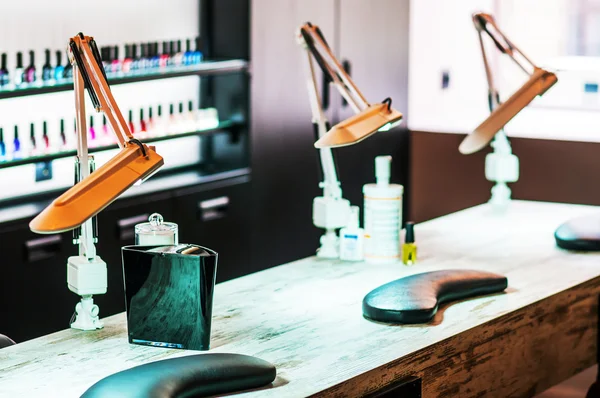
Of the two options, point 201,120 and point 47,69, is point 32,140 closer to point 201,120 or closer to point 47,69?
point 47,69

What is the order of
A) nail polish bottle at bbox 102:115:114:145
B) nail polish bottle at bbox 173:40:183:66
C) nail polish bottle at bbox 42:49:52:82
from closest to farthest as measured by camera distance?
nail polish bottle at bbox 42:49:52:82, nail polish bottle at bbox 102:115:114:145, nail polish bottle at bbox 173:40:183:66

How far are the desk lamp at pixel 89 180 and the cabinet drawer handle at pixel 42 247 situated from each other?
60.5 inches

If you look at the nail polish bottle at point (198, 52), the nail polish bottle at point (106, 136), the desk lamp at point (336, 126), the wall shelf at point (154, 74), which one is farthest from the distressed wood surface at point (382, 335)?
the nail polish bottle at point (198, 52)

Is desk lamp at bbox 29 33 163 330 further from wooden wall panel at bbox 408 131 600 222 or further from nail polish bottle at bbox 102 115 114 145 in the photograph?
wooden wall panel at bbox 408 131 600 222

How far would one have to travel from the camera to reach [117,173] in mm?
1928

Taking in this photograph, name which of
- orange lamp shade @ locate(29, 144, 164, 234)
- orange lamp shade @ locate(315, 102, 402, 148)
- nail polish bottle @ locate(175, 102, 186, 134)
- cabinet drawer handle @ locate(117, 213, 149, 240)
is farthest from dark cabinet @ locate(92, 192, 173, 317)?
orange lamp shade @ locate(29, 144, 164, 234)

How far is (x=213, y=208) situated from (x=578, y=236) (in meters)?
1.91

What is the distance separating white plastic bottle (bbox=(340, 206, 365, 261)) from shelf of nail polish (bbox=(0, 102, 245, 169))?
1.14 meters

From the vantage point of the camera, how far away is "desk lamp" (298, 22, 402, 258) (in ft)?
8.04

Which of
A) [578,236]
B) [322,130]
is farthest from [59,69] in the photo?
[578,236]

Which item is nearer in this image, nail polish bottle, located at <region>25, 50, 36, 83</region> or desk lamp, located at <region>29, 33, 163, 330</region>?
desk lamp, located at <region>29, 33, 163, 330</region>

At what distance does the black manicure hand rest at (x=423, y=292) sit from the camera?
235cm

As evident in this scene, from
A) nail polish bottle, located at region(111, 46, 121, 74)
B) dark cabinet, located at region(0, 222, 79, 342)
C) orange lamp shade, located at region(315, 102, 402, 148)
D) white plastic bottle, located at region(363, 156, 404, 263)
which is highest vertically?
nail polish bottle, located at region(111, 46, 121, 74)

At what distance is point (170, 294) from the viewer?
7.07 ft
